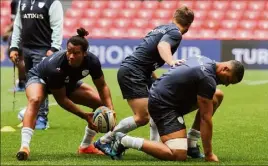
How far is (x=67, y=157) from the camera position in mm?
9602

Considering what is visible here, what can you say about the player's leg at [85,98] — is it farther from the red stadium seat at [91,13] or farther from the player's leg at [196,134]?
the red stadium seat at [91,13]

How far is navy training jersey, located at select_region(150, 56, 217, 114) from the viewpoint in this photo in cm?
881

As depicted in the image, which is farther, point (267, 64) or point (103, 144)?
point (267, 64)

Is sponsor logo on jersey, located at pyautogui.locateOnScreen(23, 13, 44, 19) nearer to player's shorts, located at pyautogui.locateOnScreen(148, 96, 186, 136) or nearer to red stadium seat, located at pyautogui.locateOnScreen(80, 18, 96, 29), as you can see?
player's shorts, located at pyautogui.locateOnScreen(148, 96, 186, 136)

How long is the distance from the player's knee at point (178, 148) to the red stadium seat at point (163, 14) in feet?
68.9

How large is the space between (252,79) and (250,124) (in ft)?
28.9

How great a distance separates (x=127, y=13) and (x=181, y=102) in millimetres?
21233

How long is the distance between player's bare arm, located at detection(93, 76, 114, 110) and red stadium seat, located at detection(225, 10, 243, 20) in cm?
2014

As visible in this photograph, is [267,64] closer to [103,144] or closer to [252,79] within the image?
[252,79]

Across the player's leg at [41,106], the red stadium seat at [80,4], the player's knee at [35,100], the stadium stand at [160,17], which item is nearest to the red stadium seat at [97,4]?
the stadium stand at [160,17]

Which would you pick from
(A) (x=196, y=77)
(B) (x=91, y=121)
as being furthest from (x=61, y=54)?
(A) (x=196, y=77)

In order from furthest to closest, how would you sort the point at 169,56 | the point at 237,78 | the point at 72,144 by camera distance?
1. the point at 72,144
2. the point at 169,56
3. the point at 237,78

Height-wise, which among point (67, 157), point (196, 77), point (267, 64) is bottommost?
point (267, 64)

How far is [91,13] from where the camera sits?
→ 30.9 m
